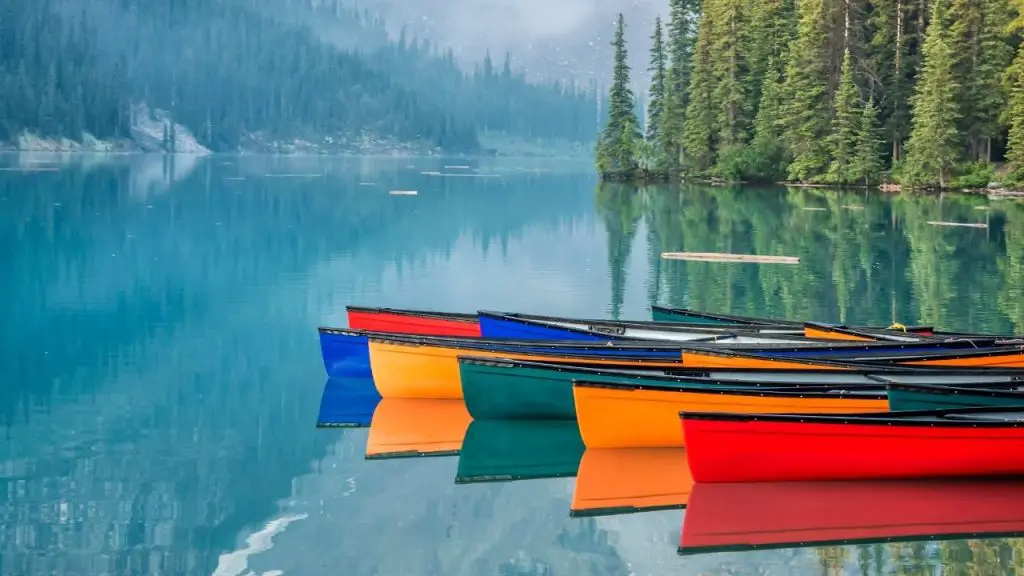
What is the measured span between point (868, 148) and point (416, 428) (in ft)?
195

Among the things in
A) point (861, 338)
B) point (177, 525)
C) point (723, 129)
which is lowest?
point (177, 525)

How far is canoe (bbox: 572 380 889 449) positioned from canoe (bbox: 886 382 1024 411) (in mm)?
454

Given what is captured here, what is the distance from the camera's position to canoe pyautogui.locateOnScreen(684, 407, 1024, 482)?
12.9 metres

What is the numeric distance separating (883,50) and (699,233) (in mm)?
34195

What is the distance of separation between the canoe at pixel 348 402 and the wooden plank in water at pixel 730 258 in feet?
60.4

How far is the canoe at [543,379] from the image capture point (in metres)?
15.3

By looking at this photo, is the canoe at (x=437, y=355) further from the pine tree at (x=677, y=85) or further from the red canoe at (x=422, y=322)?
the pine tree at (x=677, y=85)

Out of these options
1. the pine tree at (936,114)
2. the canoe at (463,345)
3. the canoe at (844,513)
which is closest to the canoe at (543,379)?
the canoe at (463,345)

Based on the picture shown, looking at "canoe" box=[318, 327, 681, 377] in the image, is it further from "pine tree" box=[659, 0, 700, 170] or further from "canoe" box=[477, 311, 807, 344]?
"pine tree" box=[659, 0, 700, 170]

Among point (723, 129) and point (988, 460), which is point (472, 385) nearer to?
point (988, 460)

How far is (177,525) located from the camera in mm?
12703

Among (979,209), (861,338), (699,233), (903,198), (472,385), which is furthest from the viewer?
(903,198)

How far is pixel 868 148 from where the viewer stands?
71688 millimetres

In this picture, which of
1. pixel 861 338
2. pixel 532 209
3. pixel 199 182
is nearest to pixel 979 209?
pixel 532 209
